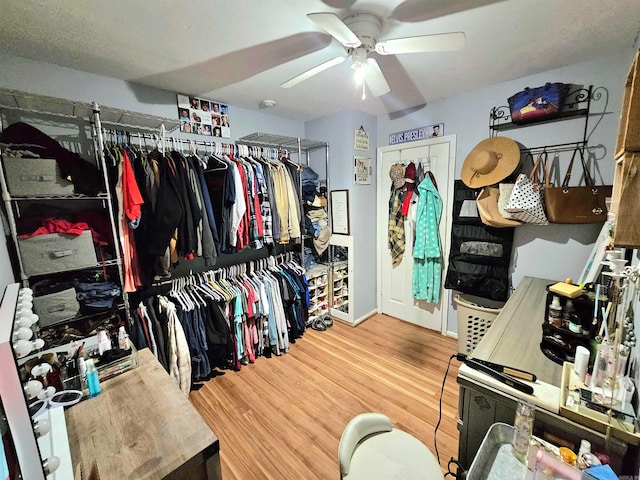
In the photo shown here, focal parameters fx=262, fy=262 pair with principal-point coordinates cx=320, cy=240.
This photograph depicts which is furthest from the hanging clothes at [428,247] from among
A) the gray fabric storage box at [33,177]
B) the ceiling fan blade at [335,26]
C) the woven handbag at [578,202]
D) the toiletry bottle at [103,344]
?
the gray fabric storage box at [33,177]

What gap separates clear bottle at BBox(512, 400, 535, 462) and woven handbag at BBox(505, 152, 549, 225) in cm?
155

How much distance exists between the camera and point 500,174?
215 cm

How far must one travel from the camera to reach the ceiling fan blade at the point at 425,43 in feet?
3.82

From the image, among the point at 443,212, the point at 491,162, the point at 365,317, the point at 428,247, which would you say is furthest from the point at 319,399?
the point at 491,162

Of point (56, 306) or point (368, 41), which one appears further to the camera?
point (56, 306)

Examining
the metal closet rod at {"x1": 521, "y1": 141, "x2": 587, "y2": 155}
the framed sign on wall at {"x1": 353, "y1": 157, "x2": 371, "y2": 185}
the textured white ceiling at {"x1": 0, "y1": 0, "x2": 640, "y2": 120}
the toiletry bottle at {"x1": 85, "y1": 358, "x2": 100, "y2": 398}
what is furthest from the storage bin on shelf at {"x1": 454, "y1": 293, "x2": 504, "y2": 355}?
the toiletry bottle at {"x1": 85, "y1": 358, "x2": 100, "y2": 398}

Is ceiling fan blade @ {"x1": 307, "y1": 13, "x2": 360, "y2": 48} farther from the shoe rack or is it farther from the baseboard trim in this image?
the baseboard trim

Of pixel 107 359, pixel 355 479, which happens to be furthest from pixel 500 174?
pixel 107 359

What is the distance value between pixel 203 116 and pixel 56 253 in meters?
1.59

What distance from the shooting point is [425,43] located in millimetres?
1219

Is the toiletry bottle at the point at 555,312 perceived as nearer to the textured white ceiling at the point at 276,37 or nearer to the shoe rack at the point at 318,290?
the textured white ceiling at the point at 276,37

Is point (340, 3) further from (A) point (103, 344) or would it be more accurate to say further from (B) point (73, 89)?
(A) point (103, 344)

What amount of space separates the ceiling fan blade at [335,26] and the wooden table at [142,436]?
63.9 inches

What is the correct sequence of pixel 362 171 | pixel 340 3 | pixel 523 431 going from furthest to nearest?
pixel 362 171, pixel 340 3, pixel 523 431
